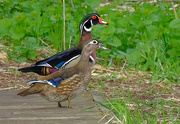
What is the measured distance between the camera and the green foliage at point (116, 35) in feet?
24.7

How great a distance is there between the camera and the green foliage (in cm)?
753

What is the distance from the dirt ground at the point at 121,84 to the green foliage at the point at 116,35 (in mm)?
181

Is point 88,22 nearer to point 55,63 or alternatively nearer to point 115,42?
point 115,42

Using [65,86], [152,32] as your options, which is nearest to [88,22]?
[152,32]

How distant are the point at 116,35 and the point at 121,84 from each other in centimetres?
190

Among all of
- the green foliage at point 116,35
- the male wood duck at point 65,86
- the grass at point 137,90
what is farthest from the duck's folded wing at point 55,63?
the green foliage at point 116,35

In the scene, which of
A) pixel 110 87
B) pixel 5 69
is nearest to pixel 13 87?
pixel 5 69

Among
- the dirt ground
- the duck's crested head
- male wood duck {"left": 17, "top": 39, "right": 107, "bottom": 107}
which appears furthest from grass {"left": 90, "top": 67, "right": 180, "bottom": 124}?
the duck's crested head

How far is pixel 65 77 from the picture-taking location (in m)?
5.56

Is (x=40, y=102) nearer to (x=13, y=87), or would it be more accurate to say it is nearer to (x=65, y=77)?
(x=65, y=77)

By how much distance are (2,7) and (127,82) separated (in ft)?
11.1

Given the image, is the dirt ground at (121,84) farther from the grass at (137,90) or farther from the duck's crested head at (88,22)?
the duck's crested head at (88,22)

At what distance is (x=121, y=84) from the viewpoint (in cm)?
689

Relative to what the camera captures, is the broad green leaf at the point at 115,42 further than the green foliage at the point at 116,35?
Yes
